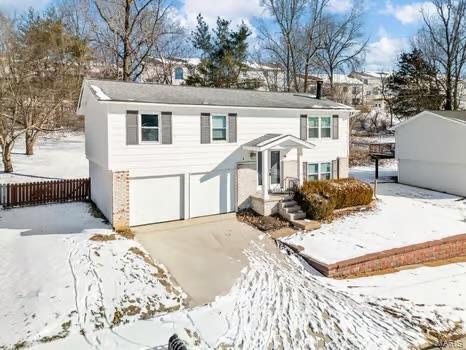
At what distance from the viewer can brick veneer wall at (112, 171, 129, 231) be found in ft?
41.5

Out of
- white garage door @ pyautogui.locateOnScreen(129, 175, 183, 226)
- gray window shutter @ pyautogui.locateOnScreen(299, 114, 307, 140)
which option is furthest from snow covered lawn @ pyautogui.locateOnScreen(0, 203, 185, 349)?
gray window shutter @ pyautogui.locateOnScreen(299, 114, 307, 140)

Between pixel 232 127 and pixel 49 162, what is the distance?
15.5 m

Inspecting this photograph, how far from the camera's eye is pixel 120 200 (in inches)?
503

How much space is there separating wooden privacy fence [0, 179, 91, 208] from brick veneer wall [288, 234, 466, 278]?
1067cm

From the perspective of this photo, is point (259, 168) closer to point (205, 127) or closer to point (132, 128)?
point (205, 127)

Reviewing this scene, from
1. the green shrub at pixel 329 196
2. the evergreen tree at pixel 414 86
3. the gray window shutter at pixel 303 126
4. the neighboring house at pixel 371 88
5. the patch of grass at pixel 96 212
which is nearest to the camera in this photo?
the patch of grass at pixel 96 212

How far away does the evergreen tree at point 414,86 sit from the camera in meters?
38.1

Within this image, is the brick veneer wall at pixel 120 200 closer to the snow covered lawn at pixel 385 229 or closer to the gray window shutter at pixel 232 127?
the gray window shutter at pixel 232 127

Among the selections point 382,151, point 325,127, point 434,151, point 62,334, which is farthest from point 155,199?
point 382,151

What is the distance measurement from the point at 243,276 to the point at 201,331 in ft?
8.89

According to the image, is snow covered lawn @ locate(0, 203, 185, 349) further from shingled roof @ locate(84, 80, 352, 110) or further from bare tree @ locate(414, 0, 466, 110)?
bare tree @ locate(414, 0, 466, 110)

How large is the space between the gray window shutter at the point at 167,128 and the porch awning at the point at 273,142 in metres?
3.34

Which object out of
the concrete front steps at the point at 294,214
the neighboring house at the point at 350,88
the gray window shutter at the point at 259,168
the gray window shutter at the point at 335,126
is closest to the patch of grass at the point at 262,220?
the concrete front steps at the point at 294,214

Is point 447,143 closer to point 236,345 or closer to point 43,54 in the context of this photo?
point 236,345
